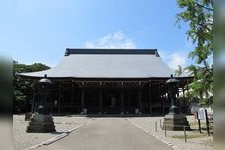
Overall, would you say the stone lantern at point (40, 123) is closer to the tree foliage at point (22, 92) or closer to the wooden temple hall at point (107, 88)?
the wooden temple hall at point (107, 88)

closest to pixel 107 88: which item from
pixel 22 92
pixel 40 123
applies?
pixel 22 92

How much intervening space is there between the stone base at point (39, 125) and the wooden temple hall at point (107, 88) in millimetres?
19874

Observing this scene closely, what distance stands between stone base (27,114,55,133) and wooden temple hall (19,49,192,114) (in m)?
19.9

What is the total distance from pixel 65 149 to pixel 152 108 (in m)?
31.5

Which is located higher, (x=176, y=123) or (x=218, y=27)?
(x=218, y=27)

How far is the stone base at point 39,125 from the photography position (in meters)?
16.8

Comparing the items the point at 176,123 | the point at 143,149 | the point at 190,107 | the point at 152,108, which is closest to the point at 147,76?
the point at 152,108

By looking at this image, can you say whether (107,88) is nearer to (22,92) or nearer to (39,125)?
(22,92)

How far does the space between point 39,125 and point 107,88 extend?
24356mm

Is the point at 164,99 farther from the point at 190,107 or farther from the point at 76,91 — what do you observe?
the point at 76,91

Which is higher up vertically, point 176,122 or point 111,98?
point 111,98

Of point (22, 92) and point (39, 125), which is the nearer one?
point (39, 125)

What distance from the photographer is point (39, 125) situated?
16969mm

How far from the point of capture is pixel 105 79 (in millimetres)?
38969
